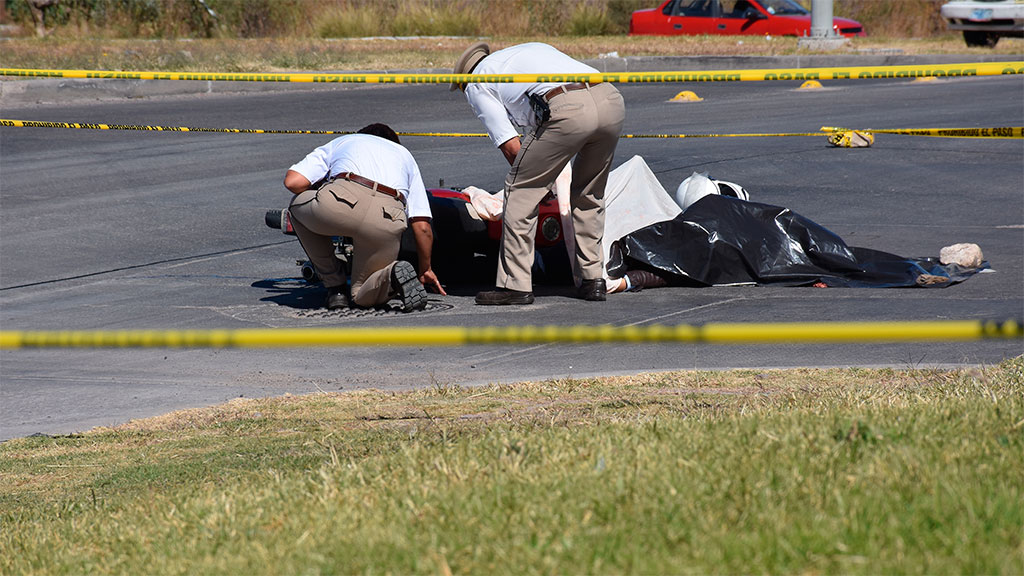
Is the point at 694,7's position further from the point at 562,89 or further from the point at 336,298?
the point at 336,298

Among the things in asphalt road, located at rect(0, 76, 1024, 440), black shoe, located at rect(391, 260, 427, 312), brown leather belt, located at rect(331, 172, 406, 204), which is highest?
brown leather belt, located at rect(331, 172, 406, 204)

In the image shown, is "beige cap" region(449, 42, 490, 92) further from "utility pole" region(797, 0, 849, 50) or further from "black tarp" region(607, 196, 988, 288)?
"utility pole" region(797, 0, 849, 50)

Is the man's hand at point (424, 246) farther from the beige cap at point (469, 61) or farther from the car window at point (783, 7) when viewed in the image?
the car window at point (783, 7)

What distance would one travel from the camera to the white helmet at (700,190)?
845cm

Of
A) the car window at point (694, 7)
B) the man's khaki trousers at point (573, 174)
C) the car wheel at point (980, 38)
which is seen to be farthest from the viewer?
the car window at point (694, 7)

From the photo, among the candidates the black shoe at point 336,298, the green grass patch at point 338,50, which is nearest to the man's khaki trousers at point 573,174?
the black shoe at point 336,298

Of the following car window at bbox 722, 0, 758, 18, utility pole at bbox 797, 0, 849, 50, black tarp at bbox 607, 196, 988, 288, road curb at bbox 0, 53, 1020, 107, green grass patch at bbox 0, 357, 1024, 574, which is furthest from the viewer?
car window at bbox 722, 0, 758, 18

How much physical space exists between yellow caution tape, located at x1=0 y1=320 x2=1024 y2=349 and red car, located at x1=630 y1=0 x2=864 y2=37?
84.7ft

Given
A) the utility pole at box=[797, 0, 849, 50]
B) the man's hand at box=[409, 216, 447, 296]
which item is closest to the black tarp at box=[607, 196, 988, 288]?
the man's hand at box=[409, 216, 447, 296]

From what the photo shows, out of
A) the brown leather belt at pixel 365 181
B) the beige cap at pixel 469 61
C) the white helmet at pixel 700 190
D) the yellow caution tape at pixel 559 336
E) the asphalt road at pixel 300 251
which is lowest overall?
the asphalt road at pixel 300 251

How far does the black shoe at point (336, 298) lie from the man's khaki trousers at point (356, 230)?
0.16 ft

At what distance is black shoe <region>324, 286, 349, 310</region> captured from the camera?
7.56 meters

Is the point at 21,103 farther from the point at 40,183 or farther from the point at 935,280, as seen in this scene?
the point at 935,280

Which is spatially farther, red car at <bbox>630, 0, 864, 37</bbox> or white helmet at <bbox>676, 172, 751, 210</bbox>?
red car at <bbox>630, 0, 864, 37</bbox>
